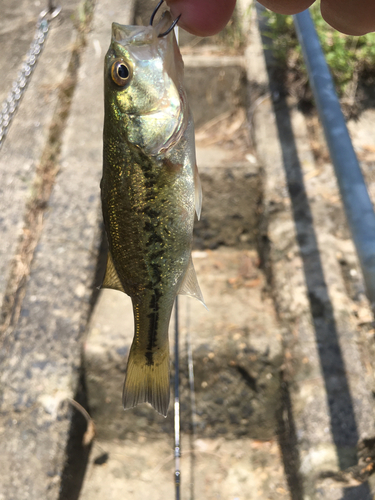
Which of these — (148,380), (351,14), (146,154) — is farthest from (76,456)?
(351,14)

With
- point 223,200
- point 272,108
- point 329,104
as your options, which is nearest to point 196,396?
point 223,200

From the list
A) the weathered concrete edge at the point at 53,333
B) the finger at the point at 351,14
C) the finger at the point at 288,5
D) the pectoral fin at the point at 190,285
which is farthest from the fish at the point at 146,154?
the weathered concrete edge at the point at 53,333

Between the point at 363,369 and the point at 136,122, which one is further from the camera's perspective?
the point at 363,369

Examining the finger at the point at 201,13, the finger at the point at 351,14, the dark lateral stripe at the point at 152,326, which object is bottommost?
the dark lateral stripe at the point at 152,326

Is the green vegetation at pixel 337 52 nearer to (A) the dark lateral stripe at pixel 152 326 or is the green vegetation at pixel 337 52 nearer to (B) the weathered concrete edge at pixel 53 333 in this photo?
(B) the weathered concrete edge at pixel 53 333

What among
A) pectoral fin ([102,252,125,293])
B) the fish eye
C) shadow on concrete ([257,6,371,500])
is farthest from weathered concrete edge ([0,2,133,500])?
the fish eye

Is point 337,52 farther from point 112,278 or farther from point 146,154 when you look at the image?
point 112,278

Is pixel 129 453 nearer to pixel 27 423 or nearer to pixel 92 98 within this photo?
pixel 27 423
